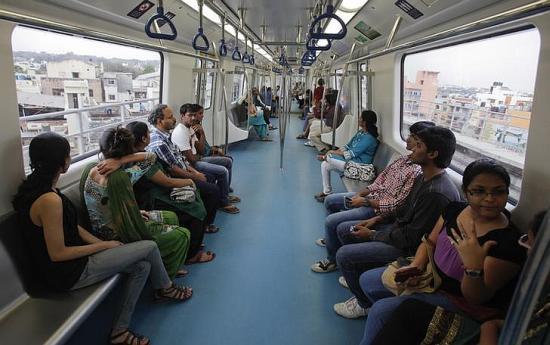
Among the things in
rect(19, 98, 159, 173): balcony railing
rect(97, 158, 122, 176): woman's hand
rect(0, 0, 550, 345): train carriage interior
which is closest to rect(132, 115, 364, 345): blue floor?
rect(0, 0, 550, 345): train carriage interior

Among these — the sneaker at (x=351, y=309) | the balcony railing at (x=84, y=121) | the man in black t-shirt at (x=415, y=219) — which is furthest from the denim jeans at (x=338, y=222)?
the balcony railing at (x=84, y=121)

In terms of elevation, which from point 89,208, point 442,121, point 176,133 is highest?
point 442,121

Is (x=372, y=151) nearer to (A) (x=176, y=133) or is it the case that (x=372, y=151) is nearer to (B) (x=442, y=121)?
(B) (x=442, y=121)

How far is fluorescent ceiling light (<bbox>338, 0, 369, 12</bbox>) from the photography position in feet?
12.3

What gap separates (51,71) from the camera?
3.60 m

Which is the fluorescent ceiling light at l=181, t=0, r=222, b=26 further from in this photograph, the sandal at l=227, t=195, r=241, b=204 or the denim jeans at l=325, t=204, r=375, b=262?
the denim jeans at l=325, t=204, r=375, b=262

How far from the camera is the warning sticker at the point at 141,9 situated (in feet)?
10.4

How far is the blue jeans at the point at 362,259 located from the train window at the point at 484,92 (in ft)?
2.72

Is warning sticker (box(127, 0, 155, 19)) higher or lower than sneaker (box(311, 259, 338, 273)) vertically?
higher

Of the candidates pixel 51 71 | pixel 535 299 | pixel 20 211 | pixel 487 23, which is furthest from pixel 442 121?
pixel 51 71

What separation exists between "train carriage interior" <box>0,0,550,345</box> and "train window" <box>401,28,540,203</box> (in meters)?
0.02

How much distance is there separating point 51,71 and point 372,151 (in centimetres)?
376

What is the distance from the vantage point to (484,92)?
2822 millimetres

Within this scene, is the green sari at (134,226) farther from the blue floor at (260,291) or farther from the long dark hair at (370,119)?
the long dark hair at (370,119)
